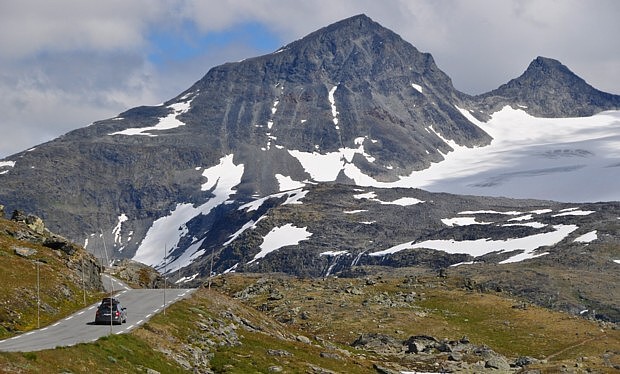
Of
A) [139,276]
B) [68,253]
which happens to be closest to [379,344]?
[139,276]

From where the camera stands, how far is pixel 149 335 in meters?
61.7

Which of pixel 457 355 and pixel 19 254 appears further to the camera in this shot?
pixel 457 355

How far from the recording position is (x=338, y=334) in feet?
396

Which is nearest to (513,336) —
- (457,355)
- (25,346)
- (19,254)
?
(457,355)

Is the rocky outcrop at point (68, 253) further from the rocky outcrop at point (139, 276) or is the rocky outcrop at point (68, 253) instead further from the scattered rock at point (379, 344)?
the scattered rock at point (379, 344)

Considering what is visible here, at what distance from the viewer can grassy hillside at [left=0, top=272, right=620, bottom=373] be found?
5781 centimetres

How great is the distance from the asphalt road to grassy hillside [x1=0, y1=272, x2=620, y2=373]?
1.63 metres

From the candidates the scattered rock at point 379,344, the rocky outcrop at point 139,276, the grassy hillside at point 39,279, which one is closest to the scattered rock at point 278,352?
the grassy hillside at point 39,279

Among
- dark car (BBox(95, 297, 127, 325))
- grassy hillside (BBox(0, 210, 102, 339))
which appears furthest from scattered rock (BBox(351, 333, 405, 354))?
dark car (BBox(95, 297, 127, 325))

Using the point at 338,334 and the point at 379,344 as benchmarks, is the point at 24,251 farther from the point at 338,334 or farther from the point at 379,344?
the point at 338,334

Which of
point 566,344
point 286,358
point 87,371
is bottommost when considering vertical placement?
point 566,344

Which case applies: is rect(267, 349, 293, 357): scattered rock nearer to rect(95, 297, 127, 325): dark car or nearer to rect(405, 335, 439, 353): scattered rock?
rect(95, 297, 127, 325): dark car

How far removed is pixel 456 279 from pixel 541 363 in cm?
6612

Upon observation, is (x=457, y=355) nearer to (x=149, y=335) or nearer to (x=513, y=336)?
(x=513, y=336)
